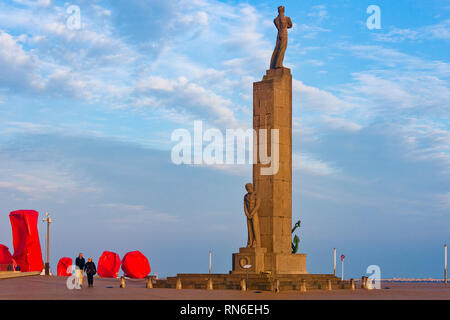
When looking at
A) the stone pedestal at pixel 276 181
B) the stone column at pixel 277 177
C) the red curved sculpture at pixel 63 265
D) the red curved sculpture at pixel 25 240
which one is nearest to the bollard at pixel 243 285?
the stone pedestal at pixel 276 181

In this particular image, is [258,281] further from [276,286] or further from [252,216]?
[252,216]

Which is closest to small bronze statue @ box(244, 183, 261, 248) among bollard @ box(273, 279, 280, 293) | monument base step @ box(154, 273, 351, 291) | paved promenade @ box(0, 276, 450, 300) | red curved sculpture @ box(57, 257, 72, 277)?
monument base step @ box(154, 273, 351, 291)

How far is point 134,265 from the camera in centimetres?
5409

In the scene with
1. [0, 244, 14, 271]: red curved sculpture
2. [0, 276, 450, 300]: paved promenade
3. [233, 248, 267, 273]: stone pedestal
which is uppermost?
[0, 244, 14, 271]: red curved sculpture

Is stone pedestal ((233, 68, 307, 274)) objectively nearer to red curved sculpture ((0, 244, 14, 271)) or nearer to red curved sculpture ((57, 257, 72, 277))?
red curved sculpture ((57, 257, 72, 277))

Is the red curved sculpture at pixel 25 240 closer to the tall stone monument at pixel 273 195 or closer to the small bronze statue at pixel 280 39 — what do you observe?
the tall stone monument at pixel 273 195

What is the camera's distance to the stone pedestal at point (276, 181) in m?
35.9

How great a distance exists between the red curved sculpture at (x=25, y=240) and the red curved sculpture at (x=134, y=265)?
8.07m

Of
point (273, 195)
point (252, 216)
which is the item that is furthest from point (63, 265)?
point (273, 195)

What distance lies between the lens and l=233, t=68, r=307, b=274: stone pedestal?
35875 millimetres

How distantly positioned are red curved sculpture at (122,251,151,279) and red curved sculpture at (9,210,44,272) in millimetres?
8068

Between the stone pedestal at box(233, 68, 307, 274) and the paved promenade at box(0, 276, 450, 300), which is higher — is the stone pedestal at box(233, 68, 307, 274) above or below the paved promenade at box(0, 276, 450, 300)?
above
